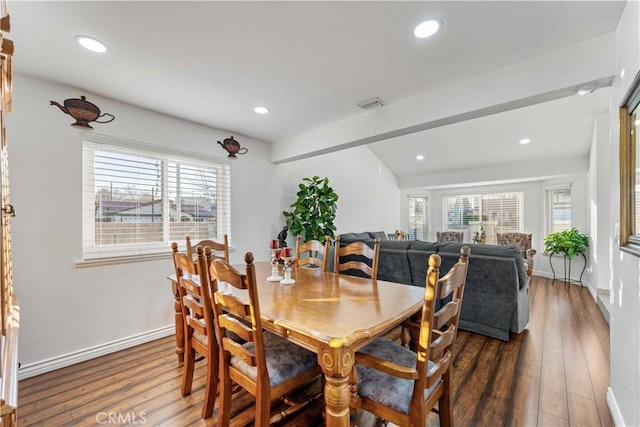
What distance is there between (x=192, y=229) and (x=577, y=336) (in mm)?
4330

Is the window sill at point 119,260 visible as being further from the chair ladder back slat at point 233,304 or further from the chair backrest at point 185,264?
the chair ladder back slat at point 233,304

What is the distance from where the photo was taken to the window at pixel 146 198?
264 centimetres

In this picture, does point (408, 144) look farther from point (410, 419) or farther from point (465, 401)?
point (410, 419)

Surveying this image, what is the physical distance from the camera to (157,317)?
296 centimetres

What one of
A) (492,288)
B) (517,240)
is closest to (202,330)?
(492,288)

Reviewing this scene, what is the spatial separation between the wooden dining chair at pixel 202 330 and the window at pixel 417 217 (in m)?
6.59

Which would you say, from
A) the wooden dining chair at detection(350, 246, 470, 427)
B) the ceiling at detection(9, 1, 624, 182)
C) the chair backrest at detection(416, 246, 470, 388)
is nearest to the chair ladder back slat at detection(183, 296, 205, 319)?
the wooden dining chair at detection(350, 246, 470, 427)

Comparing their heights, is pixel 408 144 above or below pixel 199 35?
above

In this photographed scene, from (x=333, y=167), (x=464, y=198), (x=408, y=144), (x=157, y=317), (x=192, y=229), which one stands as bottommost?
(x=157, y=317)

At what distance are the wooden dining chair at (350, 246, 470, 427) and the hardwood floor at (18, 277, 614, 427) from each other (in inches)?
22.8

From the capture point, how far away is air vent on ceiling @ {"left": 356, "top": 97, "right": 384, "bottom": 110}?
2640 mm

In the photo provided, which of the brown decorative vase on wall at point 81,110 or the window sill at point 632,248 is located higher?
the brown decorative vase on wall at point 81,110

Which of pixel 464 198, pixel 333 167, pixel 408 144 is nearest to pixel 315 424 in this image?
pixel 333 167

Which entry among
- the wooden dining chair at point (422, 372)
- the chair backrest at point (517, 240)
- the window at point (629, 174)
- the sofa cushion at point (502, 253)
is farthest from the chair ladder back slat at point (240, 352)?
the chair backrest at point (517, 240)
